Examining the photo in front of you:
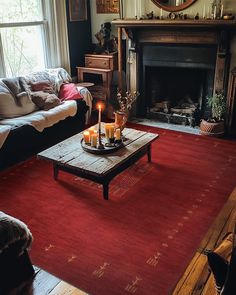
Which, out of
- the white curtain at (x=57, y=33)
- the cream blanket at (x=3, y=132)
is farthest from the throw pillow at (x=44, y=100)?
the white curtain at (x=57, y=33)

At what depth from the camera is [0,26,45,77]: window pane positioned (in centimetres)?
444

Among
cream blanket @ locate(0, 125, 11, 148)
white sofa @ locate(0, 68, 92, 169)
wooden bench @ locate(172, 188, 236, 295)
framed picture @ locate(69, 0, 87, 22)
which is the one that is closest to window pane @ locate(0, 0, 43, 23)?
framed picture @ locate(69, 0, 87, 22)

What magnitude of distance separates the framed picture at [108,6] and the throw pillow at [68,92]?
1350 mm

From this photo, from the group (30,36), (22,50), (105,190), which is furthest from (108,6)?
(105,190)

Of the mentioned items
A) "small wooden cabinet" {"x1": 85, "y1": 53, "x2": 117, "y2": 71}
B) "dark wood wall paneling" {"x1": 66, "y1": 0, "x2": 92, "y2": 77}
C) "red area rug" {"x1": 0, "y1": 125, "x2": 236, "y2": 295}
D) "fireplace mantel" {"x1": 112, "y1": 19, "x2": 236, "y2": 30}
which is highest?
"fireplace mantel" {"x1": 112, "y1": 19, "x2": 236, "y2": 30}

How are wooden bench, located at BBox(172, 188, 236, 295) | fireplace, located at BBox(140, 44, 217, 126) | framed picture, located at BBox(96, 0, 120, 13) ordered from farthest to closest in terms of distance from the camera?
framed picture, located at BBox(96, 0, 120, 13), fireplace, located at BBox(140, 44, 217, 126), wooden bench, located at BBox(172, 188, 236, 295)

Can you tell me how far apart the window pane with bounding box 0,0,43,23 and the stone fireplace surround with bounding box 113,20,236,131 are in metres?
1.12

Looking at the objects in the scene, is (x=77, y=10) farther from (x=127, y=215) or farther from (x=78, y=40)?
(x=127, y=215)

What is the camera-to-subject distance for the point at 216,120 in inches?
175

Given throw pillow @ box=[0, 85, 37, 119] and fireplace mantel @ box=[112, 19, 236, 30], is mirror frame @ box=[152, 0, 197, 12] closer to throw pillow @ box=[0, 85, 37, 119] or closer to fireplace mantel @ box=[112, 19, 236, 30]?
fireplace mantel @ box=[112, 19, 236, 30]

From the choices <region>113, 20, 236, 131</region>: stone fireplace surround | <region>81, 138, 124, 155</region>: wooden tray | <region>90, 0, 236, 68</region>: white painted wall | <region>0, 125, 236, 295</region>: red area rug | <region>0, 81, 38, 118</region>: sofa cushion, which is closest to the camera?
<region>0, 125, 236, 295</region>: red area rug

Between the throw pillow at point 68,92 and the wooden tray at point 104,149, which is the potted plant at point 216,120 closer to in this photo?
the wooden tray at point 104,149

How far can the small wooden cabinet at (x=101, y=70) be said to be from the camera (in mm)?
5055

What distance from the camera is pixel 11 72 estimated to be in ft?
14.9
